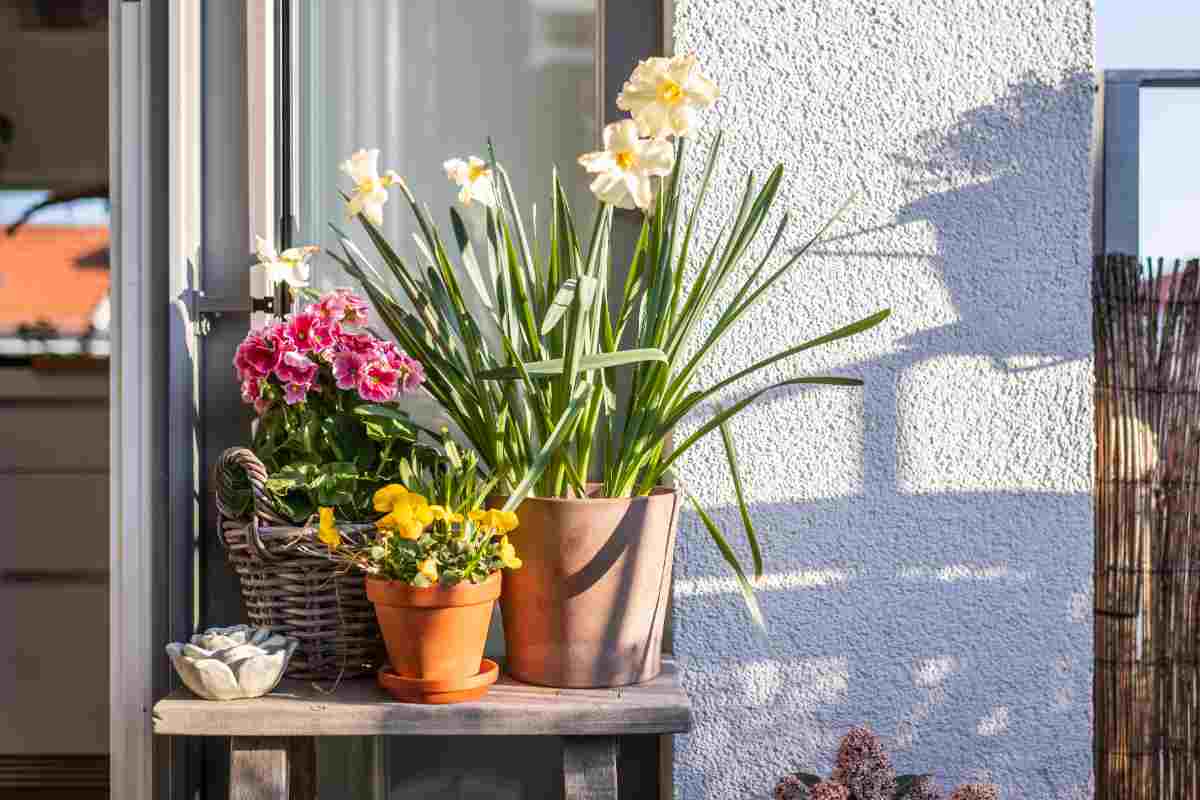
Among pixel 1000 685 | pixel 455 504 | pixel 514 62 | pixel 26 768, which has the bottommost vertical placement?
pixel 26 768

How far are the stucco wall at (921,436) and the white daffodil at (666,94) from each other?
1.20ft

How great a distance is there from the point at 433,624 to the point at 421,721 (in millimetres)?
120

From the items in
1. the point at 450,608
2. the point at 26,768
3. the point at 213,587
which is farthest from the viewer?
the point at 26,768

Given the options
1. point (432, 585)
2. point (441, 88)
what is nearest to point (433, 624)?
→ point (432, 585)

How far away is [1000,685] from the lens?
1.57 m

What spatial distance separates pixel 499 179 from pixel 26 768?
2165mm

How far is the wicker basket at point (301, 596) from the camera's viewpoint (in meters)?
1.35

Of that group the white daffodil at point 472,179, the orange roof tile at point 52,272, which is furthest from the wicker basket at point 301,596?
the orange roof tile at point 52,272

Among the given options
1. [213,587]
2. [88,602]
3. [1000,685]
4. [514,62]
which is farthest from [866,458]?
[88,602]

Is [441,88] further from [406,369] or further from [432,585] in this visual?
[432,585]

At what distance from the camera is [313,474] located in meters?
1.37

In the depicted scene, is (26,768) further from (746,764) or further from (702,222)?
(702,222)

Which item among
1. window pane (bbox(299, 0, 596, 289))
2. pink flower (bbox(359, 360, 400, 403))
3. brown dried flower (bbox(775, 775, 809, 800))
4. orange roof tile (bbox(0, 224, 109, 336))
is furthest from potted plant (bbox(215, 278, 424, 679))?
orange roof tile (bbox(0, 224, 109, 336))

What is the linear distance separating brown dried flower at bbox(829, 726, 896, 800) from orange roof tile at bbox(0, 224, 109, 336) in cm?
270
